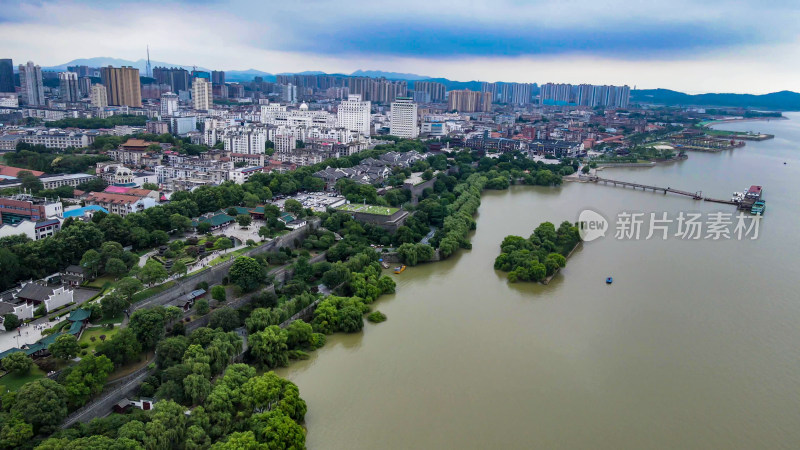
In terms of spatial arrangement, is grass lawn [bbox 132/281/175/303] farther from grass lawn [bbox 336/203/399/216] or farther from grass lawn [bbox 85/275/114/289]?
grass lawn [bbox 336/203/399/216]

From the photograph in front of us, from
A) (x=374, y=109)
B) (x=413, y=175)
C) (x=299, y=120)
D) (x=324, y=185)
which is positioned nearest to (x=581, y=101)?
(x=374, y=109)

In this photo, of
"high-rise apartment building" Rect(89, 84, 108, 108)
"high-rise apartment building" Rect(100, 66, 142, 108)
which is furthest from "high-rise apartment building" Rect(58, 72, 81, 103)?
"high-rise apartment building" Rect(89, 84, 108, 108)

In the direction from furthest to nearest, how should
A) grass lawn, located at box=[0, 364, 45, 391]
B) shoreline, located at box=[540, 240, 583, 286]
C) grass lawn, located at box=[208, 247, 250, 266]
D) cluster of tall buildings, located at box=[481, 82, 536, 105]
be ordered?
cluster of tall buildings, located at box=[481, 82, 536, 105] → shoreline, located at box=[540, 240, 583, 286] → grass lawn, located at box=[208, 247, 250, 266] → grass lawn, located at box=[0, 364, 45, 391]

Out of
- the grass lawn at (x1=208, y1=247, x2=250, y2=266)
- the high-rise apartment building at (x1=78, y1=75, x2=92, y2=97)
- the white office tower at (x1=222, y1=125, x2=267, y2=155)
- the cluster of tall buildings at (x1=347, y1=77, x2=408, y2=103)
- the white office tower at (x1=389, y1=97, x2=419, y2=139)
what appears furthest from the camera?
the cluster of tall buildings at (x1=347, y1=77, x2=408, y2=103)

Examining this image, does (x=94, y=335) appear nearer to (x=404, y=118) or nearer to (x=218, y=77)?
(x=404, y=118)

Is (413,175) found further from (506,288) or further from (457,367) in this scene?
(457,367)

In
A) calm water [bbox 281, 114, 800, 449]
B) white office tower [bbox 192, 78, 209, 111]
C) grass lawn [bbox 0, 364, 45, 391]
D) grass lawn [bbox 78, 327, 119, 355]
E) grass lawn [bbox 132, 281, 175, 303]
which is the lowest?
calm water [bbox 281, 114, 800, 449]

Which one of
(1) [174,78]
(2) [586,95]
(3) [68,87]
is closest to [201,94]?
(3) [68,87]
